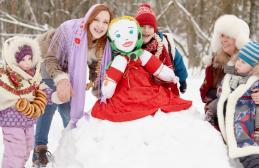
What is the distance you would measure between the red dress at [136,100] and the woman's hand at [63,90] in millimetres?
254

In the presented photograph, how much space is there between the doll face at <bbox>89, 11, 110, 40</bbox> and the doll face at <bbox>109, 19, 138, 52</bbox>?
0.40 feet

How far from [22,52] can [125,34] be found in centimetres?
82

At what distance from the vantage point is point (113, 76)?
3264 mm

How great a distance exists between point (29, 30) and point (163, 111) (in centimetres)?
1033

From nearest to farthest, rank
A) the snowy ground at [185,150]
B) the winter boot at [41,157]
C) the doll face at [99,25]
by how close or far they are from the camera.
Answer: 1. the snowy ground at [185,150]
2. the doll face at [99,25]
3. the winter boot at [41,157]

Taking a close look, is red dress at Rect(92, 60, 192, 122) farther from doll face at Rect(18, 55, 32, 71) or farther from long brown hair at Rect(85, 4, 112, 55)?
doll face at Rect(18, 55, 32, 71)

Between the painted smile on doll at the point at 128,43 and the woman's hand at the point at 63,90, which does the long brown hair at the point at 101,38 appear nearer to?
the painted smile on doll at the point at 128,43

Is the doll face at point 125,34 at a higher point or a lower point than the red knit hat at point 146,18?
lower

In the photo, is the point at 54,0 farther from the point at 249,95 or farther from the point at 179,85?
the point at 249,95

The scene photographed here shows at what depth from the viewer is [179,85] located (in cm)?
388

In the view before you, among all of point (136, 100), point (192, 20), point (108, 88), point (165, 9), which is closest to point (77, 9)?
point (165, 9)

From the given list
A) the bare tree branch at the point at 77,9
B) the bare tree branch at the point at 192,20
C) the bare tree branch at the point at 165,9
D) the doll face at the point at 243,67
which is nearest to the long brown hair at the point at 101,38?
the doll face at the point at 243,67

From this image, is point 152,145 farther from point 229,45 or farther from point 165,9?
point 165,9

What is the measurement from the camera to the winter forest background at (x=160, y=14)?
1114 cm
